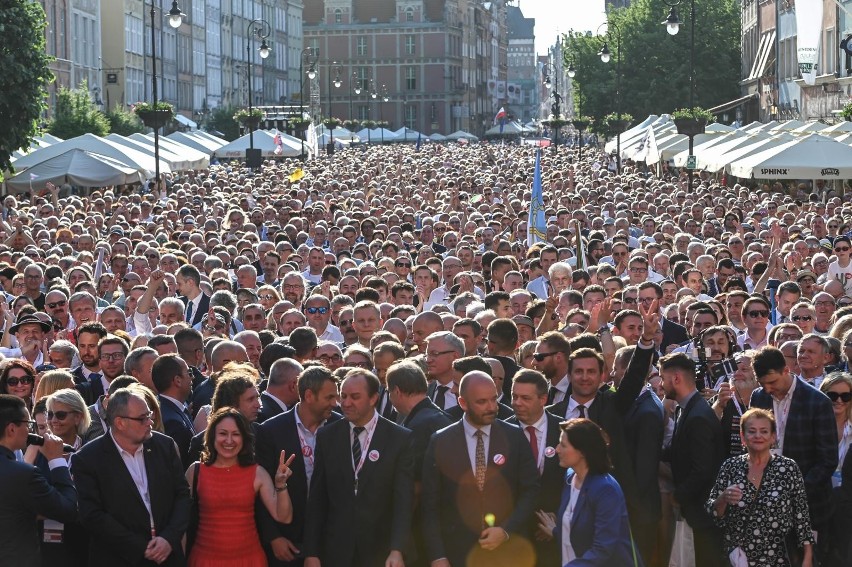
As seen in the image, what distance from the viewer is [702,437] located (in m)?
9.12

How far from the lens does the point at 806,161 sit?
30.0 m

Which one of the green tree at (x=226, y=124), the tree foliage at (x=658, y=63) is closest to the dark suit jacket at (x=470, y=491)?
the tree foliage at (x=658, y=63)

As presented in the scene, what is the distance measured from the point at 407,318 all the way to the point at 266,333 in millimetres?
1550

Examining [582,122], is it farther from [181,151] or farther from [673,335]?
[673,335]

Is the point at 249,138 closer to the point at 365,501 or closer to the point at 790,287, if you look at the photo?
the point at 790,287

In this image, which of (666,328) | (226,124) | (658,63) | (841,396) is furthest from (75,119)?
(841,396)

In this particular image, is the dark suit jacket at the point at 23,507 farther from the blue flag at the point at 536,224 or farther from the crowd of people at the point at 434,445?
the blue flag at the point at 536,224

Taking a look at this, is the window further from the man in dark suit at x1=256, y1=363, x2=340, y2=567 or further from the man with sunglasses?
the man in dark suit at x1=256, y1=363, x2=340, y2=567

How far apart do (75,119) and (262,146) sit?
9533mm

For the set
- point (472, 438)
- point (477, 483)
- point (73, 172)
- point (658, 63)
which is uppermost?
point (658, 63)

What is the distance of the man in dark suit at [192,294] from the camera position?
15.3 m

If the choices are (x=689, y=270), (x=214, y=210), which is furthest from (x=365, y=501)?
(x=214, y=210)

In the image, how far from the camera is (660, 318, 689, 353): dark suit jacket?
42.3 feet

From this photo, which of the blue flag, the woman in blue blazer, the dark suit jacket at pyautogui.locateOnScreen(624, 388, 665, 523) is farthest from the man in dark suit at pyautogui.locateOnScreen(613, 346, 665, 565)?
the blue flag
